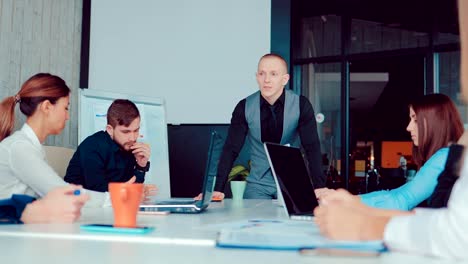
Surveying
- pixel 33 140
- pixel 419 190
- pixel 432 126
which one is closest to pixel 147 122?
pixel 33 140

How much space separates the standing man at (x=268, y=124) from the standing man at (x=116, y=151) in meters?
0.47

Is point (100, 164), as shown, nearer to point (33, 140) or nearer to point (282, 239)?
point (33, 140)

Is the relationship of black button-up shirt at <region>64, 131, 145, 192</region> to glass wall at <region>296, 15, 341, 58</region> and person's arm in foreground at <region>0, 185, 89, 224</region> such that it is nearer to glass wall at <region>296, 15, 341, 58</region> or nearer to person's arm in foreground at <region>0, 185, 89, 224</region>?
person's arm in foreground at <region>0, 185, 89, 224</region>

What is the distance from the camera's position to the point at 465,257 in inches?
31.1

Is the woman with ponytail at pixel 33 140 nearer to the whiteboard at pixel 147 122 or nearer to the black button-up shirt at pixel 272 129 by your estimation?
the black button-up shirt at pixel 272 129

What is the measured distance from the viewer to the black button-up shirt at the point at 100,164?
2619 millimetres

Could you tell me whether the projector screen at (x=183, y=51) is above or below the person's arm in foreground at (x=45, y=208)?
above

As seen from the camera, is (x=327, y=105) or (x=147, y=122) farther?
(x=327, y=105)

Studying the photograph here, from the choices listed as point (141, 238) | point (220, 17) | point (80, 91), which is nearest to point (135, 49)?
point (220, 17)

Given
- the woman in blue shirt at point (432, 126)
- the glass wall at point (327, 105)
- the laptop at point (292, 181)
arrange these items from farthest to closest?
the glass wall at point (327, 105)
the woman in blue shirt at point (432, 126)
the laptop at point (292, 181)

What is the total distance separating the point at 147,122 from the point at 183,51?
1051 millimetres

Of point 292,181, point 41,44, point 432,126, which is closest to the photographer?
point 292,181

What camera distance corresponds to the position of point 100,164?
2668mm

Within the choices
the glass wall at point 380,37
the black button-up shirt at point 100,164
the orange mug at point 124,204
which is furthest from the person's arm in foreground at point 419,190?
the glass wall at point 380,37
